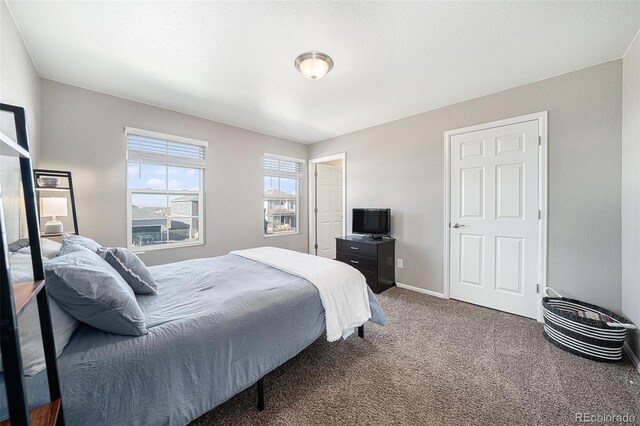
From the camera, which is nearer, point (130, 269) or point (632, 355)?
point (130, 269)

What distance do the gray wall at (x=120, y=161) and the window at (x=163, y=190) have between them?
0.09 metres

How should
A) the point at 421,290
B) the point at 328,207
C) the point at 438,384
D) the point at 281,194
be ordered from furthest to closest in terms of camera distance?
the point at 328,207
the point at 281,194
the point at 421,290
the point at 438,384

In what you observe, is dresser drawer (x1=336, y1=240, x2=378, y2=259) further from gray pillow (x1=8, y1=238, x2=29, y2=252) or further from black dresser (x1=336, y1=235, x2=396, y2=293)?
gray pillow (x1=8, y1=238, x2=29, y2=252)

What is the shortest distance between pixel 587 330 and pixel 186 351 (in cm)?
284

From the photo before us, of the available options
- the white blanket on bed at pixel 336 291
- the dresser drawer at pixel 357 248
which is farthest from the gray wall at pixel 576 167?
the white blanket on bed at pixel 336 291

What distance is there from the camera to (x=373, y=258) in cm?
343

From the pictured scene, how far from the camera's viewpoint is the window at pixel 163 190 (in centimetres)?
304

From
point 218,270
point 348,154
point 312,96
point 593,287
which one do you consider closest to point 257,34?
point 312,96

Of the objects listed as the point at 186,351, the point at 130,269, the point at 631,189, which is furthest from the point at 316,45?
the point at 631,189

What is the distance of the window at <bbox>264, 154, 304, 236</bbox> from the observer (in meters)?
4.43

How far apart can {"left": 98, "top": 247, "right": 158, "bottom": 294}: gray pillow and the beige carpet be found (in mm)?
859

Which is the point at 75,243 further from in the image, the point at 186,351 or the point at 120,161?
the point at 120,161

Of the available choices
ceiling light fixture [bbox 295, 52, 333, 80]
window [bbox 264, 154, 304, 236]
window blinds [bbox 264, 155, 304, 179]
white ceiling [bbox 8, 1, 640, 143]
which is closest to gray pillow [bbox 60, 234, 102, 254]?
white ceiling [bbox 8, 1, 640, 143]

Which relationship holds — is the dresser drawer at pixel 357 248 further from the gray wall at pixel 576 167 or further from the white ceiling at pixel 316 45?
the white ceiling at pixel 316 45
